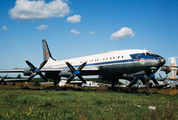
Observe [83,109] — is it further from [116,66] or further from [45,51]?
[45,51]

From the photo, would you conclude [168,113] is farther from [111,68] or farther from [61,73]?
[61,73]

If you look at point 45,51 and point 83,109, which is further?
point 45,51

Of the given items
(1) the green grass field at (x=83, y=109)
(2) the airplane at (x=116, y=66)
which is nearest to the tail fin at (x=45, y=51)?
(2) the airplane at (x=116, y=66)

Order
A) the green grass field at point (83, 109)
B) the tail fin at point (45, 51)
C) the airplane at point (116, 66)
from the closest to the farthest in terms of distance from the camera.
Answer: the green grass field at point (83, 109)
the airplane at point (116, 66)
the tail fin at point (45, 51)

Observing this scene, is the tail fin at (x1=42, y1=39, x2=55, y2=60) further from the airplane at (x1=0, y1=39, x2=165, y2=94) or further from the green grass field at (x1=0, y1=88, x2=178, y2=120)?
the green grass field at (x1=0, y1=88, x2=178, y2=120)

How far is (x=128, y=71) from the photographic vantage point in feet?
69.8

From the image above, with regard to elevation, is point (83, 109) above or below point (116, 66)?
below

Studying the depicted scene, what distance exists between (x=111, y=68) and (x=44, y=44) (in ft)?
71.8

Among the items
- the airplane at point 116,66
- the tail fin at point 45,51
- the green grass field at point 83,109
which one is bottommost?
the green grass field at point 83,109

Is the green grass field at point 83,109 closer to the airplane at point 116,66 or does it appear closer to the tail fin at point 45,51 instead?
the airplane at point 116,66

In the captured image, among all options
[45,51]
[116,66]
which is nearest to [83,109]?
[116,66]

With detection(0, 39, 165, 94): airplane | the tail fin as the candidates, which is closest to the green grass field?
detection(0, 39, 165, 94): airplane

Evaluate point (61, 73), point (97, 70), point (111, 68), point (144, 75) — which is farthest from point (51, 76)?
point (144, 75)

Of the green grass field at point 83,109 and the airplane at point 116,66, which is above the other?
the airplane at point 116,66
